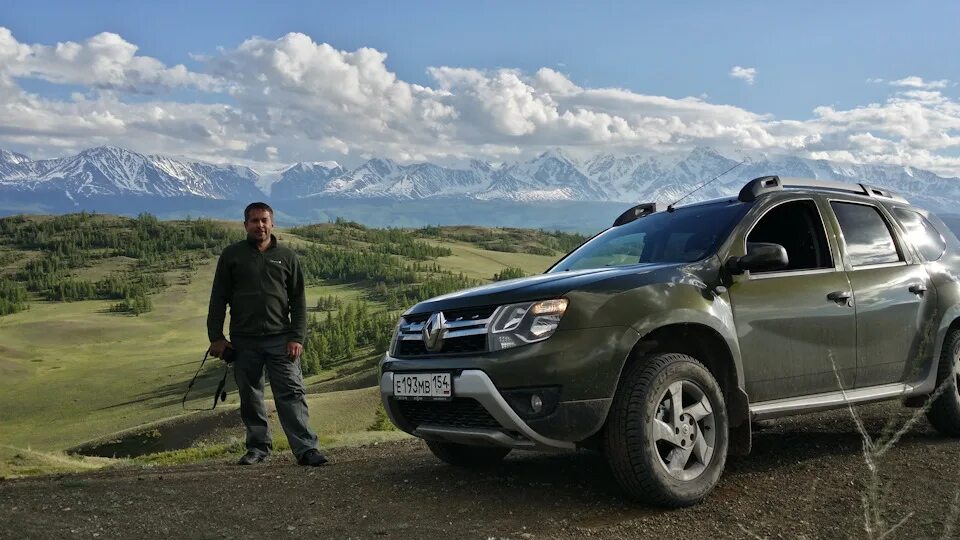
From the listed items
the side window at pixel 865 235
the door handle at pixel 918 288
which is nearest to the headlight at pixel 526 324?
the side window at pixel 865 235

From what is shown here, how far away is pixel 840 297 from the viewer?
614cm

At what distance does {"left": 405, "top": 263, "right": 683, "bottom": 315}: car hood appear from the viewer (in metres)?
5.12

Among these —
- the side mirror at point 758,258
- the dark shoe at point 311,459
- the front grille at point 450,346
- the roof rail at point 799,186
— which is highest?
the roof rail at point 799,186

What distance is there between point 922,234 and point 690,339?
10.3 ft

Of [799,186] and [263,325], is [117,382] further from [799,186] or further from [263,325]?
[799,186]

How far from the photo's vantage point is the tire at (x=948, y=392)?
22.8 feet

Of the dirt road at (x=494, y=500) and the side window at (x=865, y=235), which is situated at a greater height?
the side window at (x=865, y=235)

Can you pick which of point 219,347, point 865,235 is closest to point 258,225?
point 219,347

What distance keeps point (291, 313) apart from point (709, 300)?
4.36 metres

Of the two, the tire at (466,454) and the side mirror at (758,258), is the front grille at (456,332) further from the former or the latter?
the side mirror at (758,258)

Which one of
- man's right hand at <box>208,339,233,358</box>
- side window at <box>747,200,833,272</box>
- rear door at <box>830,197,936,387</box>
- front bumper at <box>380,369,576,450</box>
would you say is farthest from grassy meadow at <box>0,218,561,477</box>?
front bumper at <box>380,369,576,450</box>

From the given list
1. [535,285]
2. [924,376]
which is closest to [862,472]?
[924,376]

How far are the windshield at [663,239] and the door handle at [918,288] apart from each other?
1.76 meters

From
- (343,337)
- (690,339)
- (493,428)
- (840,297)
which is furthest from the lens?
(343,337)
